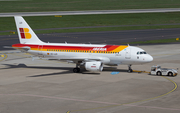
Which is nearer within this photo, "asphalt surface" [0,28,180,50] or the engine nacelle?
the engine nacelle

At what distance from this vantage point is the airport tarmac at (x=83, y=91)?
31531 mm

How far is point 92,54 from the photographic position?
51031mm

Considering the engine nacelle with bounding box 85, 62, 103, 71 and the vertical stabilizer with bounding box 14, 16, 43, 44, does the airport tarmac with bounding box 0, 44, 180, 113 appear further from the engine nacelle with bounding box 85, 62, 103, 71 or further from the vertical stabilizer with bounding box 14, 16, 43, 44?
the vertical stabilizer with bounding box 14, 16, 43, 44

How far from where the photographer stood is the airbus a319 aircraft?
49656mm

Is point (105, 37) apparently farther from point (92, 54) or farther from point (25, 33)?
point (92, 54)

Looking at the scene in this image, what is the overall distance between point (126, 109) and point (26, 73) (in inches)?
976

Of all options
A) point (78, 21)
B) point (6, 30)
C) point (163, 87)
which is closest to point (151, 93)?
point (163, 87)

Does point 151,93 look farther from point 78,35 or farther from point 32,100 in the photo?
point 78,35

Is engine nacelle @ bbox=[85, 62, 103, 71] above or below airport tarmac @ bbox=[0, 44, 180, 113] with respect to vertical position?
above

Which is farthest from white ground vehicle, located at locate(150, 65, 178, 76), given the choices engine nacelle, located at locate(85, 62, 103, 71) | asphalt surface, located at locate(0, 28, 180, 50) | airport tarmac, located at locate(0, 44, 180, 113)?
asphalt surface, located at locate(0, 28, 180, 50)

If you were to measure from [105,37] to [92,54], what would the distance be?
44946 millimetres

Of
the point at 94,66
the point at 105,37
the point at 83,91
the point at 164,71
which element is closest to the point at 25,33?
the point at 94,66

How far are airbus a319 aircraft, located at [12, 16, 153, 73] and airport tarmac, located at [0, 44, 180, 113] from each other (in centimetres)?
194

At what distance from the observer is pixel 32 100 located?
34.4 m
